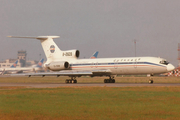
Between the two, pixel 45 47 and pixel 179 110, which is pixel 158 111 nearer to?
pixel 179 110

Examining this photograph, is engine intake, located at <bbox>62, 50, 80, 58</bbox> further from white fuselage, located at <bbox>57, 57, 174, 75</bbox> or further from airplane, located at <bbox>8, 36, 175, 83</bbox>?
white fuselage, located at <bbox>57, 57, 174, 75</bbox>

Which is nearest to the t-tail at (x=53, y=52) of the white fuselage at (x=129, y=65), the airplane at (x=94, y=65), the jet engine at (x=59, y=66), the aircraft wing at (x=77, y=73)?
the airplane at (x=94, y=65)

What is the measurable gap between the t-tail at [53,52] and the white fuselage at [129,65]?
3178 mm

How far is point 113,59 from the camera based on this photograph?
4328 centimetres

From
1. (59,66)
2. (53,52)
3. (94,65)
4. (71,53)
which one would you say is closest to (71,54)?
(71,53)

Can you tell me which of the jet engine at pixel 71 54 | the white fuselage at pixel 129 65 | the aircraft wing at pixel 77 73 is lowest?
the aircraft wing at pixel 77 73

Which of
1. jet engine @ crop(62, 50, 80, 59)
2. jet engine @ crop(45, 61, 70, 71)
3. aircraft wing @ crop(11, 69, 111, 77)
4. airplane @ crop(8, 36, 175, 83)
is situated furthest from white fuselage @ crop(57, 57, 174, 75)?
jet engine @ crop(62, 50, 80, 59)

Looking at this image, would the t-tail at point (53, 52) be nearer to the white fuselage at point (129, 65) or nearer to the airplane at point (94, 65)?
the airplane at point (94, 65)

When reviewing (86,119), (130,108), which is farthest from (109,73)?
(86,119)

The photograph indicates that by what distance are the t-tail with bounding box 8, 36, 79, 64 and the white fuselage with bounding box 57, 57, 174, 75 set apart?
3.18 metres

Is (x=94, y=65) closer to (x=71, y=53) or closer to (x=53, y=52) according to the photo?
(x=71, y=53)

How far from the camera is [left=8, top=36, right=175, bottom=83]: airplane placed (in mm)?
39562

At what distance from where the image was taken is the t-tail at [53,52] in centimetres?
4853

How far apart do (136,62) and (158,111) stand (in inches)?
1087
